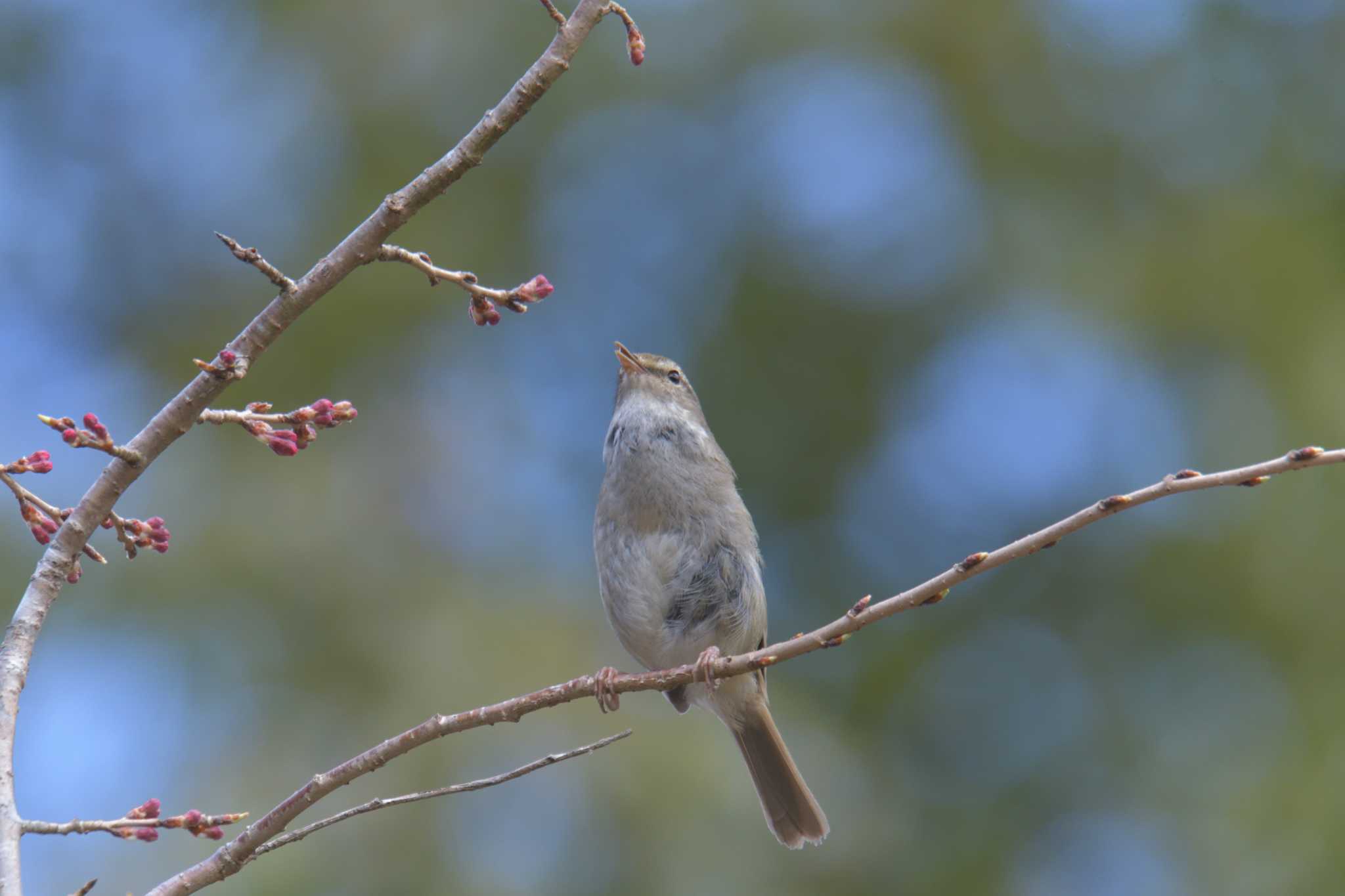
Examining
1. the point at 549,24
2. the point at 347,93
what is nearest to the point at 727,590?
the point at 549,24

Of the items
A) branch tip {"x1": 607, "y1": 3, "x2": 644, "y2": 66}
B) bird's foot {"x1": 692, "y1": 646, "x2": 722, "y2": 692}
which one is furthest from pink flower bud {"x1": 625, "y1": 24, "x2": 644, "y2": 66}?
bird's foot {"x1": 692, "y1": 646, "x2": 722, "y2": 692}

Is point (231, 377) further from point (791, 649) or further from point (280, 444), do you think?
point (791, 649)

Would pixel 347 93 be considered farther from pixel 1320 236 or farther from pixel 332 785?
pixel 332 785

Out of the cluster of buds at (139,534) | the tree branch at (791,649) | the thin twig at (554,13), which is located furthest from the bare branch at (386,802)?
the thin twig at (554,13)

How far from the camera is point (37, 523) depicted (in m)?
2.68

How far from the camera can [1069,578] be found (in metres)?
12.8

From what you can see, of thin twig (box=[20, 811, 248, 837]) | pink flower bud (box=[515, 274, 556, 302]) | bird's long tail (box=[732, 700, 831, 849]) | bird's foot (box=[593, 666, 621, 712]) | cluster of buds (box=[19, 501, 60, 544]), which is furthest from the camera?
bird's long tail (box=[732, 700, 831, 849])

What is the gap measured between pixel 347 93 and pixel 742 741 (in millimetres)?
10355

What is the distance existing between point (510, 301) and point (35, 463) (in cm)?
111

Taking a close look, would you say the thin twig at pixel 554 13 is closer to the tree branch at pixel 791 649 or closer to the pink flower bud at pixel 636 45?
the pink flower bud at pixel 636 45

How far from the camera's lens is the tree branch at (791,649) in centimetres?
226

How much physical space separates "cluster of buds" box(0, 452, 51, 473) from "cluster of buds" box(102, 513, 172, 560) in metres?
0.19

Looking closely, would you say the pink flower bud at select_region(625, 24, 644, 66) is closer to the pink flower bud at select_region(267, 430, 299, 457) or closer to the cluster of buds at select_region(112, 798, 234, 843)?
the pink flower bud at select_region(267, 430, 299, 457)

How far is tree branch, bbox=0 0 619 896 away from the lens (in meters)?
2.37
